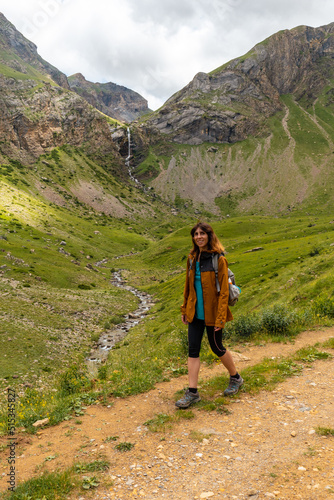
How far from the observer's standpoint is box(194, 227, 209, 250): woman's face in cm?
902

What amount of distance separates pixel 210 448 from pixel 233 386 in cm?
287

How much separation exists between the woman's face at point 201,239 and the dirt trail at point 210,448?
526 cm

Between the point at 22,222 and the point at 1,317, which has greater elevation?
the point at 22,222

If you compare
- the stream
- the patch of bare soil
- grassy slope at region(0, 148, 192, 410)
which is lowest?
the stream

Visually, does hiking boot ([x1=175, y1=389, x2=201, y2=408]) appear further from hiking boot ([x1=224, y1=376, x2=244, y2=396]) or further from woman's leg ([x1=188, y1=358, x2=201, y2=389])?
hiking boot ([x1=224, y1=376, x2=244, y2=396])

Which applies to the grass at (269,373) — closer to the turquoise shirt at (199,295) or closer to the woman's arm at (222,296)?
the woman's arm at (222,296)

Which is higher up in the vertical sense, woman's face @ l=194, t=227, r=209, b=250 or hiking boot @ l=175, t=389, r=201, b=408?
woman's face @ l=194, t=227, r=209, b=250

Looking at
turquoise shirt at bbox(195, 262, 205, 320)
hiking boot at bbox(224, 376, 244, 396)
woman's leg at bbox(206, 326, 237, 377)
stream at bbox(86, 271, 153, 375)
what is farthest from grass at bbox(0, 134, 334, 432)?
turquoise shirt at bbox(195, 262, 205, 320)

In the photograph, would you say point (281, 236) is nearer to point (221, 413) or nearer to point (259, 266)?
point (259, 266)

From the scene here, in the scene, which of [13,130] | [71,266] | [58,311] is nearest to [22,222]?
[71,266]

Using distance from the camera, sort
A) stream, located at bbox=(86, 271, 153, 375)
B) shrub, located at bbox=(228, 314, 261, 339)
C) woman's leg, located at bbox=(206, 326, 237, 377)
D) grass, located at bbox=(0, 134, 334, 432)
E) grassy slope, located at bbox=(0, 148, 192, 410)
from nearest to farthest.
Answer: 1. woman's leg, located at bbox=(206, 326, 237, 377)
2. grass, located at bbox=(0, 134, 334, 432)
3. shrub, located at bbox=(228, 314, 261, 339)
4. grassy slope, located at bbox=(0, 148, 192, 410)
5. stream, located at bbox=(86, 271, 153, 375)

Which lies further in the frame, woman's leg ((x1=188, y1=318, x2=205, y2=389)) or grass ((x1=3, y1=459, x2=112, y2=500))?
woman's leg ((x1=188, y1=318, x2=205, y2=389))

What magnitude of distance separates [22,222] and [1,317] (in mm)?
73634

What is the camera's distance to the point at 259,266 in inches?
1847
